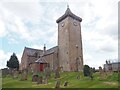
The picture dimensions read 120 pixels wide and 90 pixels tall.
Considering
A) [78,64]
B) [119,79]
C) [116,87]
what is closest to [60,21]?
[78,64]

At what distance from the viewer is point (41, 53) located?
69.4 m

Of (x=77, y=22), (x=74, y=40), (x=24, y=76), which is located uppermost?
(x=77, y=22)

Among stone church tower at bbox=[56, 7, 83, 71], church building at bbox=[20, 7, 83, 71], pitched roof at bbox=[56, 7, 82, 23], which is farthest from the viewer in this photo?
pitched roof at bbox=[56, 7, 82, 23]

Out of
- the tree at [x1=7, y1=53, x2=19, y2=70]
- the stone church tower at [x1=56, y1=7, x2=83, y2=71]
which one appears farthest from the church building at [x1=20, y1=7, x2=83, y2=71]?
the tree at [x1=7, y1=53, x2=19, y2=70]

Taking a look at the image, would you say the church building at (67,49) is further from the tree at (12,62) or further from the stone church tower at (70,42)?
the tree at (12,62)

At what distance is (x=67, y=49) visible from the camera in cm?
5453

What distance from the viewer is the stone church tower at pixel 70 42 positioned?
5391 cm

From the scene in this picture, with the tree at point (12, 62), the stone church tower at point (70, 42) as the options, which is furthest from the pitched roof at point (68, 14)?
the tree at point (12, 62)

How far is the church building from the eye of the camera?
5412cm

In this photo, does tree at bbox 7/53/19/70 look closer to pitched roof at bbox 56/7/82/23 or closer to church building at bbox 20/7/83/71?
church building at bbox 20/7/83/71

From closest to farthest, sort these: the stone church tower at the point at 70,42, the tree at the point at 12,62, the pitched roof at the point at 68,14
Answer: the stone church tower at the point at 70,42 < the pitched roof at the point at 68,14 < the tree at the point at 12,62

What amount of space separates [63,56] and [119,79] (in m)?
29.3

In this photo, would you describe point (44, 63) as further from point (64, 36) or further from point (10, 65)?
point (10, 65)

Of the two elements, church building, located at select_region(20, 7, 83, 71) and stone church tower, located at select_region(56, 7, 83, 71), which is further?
church building, located at select_region(20, 7, 83, 71)
